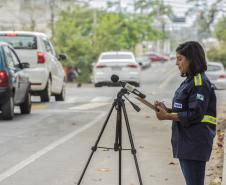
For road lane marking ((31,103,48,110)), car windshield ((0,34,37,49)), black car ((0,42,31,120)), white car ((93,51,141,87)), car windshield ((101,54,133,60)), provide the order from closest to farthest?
black car ((0,42,31,120)) → road lane marking ((31,103,48,110)) → car windshield ((0,34,37,49)) → white car ((93,51,141,87)) → car windshield ((101,54,133,60))

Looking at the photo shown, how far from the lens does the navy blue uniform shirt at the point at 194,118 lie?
21.1ft

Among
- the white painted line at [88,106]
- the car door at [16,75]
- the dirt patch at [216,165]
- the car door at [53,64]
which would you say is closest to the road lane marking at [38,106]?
the white painted line at [88,106]

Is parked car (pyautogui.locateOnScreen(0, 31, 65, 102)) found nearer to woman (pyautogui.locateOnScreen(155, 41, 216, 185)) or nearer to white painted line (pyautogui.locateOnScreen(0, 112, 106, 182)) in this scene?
white painted line (pyautogui.locateOnScreen(0, 112, 106, 182))

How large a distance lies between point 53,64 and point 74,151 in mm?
11623

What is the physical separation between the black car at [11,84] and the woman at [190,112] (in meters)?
11.0

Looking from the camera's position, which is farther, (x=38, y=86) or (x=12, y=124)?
(x=38, y=86)

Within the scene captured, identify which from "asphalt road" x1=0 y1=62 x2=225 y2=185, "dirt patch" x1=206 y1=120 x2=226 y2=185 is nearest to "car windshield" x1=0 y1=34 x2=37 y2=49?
"asphalt road" x1=0 y1=62 x2=225 y2=185

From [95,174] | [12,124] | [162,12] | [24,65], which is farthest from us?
[162,12]

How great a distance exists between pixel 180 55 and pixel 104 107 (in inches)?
598

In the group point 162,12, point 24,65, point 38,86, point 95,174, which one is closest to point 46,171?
point 95,174

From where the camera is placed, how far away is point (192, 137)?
6508mm

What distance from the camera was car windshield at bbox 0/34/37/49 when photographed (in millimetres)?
22688

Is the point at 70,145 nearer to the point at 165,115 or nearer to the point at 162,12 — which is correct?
the point at 165,115

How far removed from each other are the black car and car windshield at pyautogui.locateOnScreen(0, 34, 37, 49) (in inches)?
133
